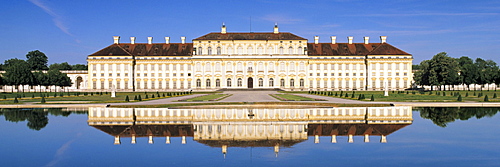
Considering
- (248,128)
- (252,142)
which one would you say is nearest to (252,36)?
(248,128)

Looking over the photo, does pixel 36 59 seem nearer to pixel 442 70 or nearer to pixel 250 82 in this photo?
pixel 250 82

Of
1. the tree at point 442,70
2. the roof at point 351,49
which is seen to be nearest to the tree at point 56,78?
the roof at point 351,49

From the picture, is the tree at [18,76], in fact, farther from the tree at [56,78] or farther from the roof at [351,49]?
the roof at [351,49]

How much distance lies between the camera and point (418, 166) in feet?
27.5

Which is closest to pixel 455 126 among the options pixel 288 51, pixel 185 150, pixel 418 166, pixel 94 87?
pixel 418 166

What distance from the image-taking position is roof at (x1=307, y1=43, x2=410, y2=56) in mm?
67312

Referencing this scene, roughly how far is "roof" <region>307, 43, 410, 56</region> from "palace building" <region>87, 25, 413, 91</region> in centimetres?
14

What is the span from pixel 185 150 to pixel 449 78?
5460 cm

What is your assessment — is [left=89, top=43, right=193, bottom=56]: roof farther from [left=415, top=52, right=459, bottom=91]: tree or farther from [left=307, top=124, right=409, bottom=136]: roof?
[left=307, top=124, right=409, bottom=136]: roof

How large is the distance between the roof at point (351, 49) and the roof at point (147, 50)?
60.7 feet

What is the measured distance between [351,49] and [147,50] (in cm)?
2971

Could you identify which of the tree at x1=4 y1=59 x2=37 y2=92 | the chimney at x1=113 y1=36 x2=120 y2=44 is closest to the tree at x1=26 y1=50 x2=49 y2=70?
the chimney at x1=113 y1=36 x2=120 y2=44

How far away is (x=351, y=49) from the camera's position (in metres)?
68.2

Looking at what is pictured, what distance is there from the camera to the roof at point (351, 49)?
221 feet
